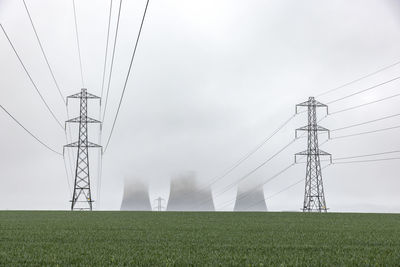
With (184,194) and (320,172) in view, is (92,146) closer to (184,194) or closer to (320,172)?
(320,172)

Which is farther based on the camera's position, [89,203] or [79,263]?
[89,203]

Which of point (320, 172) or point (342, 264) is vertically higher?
point (320, 172)

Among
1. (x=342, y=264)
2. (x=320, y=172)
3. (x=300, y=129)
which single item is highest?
(x=300, y=129)

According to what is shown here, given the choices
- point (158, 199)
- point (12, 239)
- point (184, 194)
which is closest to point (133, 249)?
point (12, 239)

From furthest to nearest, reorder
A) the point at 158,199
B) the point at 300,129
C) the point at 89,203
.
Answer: the point at 158,199 < the point at 300,129 < the point at 89,203

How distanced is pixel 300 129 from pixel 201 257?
41.7 metres

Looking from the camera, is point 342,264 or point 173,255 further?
point 173,255

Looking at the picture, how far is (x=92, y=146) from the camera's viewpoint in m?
44.0

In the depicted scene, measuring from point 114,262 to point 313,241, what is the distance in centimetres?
550

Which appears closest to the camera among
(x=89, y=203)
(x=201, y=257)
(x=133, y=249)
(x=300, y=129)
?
(x=201, y=257)

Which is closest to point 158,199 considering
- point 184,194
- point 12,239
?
point 184,194

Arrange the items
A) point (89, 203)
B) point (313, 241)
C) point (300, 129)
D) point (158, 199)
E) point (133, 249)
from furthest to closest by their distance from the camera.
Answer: point (158, 199)
point (300, 129)
point (89, 203)
point (313, 241)
point (133, 249)

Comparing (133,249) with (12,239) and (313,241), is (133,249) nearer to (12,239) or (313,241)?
(12,239)

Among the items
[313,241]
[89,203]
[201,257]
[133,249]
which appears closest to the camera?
[201,257]
